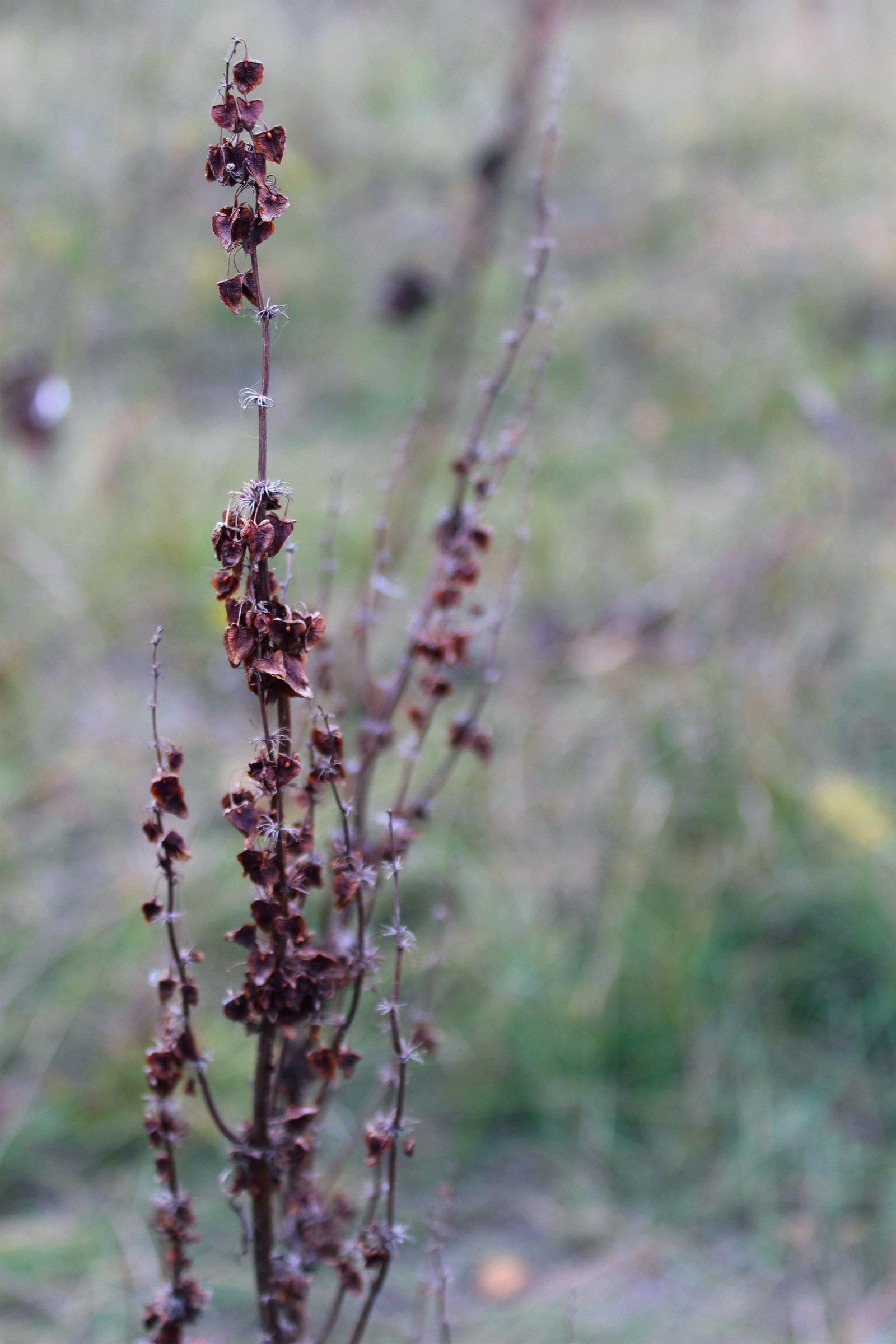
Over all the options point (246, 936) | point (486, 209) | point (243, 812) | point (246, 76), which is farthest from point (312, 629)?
point (486, 209)

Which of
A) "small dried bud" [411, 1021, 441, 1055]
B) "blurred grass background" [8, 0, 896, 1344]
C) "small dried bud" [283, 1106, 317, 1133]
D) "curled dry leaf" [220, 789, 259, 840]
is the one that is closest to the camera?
"curled dry leaf" [220, 789, 259, 840]

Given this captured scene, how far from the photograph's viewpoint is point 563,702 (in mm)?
2854

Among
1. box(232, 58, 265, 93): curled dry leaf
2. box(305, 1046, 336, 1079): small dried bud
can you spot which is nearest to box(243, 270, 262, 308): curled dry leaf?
box(232, 58, 265, 93): curled dry leaf

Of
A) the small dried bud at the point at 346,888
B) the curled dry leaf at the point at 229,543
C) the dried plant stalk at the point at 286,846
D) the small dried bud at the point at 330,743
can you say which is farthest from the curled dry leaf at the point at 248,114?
the small dried bud at the point at 346,888

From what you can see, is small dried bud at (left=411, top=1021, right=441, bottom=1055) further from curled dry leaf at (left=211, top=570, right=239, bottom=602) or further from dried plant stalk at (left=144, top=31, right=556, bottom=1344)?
curled dry leaf at (left=211, top=570, right=239, bottom=602)

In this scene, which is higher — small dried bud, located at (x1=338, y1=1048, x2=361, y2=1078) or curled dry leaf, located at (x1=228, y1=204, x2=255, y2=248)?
curled dry leaf, located at (x1=228, y1=204, x2=255, y2=248)

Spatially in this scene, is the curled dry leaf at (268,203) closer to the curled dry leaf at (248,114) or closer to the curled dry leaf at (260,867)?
the curled dry leaf at (248,114)

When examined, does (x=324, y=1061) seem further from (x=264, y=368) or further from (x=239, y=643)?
(x=264, y=368)

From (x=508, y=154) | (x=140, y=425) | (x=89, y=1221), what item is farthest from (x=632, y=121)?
(x=89, y=1221)

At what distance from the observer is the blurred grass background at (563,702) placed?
1803 mm

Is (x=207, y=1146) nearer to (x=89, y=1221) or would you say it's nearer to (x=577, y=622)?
(x=89, y=1221)

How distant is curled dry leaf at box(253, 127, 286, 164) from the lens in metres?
0.70

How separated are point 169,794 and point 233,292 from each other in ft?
1.18

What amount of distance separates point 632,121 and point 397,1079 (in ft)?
22.0
